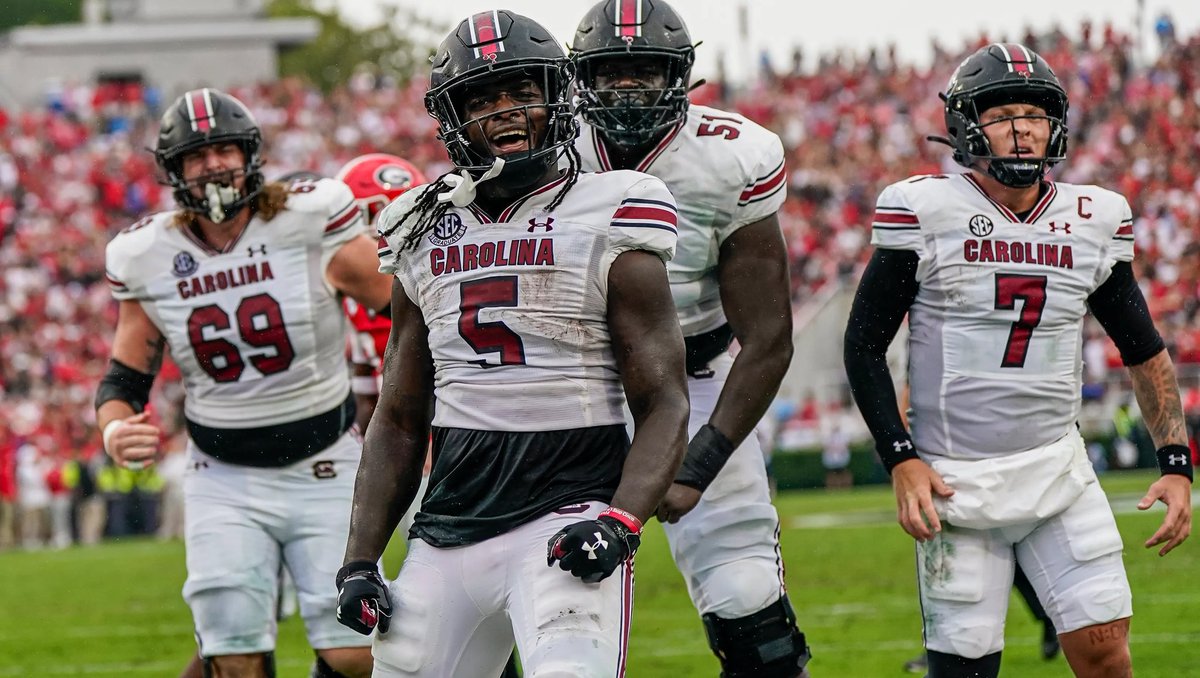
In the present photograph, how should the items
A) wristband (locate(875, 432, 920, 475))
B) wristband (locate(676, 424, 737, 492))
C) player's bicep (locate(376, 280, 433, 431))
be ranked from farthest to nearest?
wristband (locate(875, 432, 920, 475)), wristband (locate(676, 424, 737, 492)), player's bicep (locate(376, 280, 433, 431))

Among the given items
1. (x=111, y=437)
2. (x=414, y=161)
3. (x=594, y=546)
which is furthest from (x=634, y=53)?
(x=414, y=161)

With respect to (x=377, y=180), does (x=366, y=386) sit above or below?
below

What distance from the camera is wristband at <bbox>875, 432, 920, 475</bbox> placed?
16.3ft

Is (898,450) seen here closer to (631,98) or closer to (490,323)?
(631,98)

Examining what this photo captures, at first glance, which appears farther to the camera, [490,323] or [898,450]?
[898,450]

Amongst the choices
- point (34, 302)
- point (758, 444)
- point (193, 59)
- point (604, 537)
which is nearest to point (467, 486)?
point (604, 537)

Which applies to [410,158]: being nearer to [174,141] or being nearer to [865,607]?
[865,607]

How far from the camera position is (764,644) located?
492 centimetres

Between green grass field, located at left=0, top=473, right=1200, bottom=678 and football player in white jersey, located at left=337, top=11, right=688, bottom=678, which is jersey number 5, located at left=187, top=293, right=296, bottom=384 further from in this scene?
green grass field, located at left=0, top=473, right=1200, bottom=678

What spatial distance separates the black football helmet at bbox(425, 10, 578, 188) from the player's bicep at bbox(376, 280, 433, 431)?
1.26ft

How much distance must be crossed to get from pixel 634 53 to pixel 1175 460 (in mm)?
2006

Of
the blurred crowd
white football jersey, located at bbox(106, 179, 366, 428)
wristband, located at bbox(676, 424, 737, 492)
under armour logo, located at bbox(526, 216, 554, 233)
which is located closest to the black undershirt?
wristband, located at bbox(676, 424, 737, 492)

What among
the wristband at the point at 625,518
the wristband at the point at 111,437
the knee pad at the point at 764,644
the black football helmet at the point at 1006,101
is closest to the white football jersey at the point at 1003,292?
the black football helmet at the point at 1006,101

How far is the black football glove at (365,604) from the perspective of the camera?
377 centimetres
